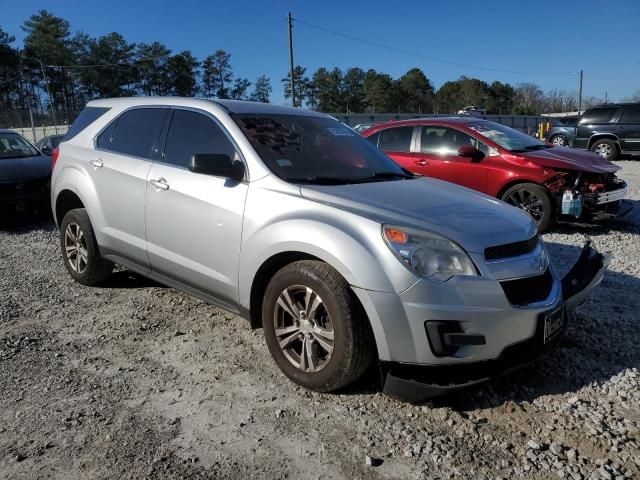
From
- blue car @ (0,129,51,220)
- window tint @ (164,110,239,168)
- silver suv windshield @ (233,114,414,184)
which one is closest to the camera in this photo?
silver suv windshield @ (233,114,414,184)

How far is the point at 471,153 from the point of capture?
7.31 meters

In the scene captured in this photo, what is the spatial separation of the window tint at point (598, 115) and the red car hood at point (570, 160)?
1077 cm

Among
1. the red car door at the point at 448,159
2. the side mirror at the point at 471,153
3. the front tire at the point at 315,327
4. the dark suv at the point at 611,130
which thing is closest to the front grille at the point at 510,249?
the front tire at the point at 315,327

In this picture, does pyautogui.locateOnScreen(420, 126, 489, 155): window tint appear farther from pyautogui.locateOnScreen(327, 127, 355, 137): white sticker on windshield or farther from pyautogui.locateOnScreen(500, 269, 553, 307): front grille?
pyautogui.locateOnScreen(500, 269, 553, 307): front grille

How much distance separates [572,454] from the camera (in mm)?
2492

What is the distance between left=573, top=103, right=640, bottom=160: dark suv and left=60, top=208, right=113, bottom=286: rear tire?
1650cm

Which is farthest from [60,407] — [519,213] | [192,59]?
[192,59]

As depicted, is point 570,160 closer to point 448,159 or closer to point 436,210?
point 448,159

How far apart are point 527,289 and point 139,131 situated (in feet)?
10.8

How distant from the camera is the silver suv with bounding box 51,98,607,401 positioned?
8.77 feet

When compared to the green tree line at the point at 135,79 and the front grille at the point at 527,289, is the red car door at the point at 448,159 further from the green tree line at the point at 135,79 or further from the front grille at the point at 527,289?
the green tree line at the point at 135,79

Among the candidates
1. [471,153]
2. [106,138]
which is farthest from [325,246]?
[471,153]

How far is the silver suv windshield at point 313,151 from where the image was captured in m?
3.52

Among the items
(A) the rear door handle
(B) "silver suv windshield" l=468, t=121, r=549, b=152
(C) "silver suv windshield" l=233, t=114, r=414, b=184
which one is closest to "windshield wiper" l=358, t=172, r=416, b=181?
(C) "silver suv windshield" l=233, t=114, r=414, b=184
